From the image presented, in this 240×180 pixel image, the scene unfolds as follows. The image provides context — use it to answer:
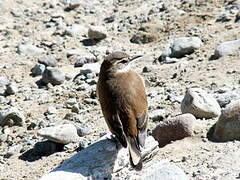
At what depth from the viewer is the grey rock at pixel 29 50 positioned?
13.4m

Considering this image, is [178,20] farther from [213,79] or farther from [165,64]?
[213,79]

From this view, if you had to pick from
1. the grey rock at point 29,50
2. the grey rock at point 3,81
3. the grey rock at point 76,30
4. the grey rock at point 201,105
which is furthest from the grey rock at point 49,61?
the grey rock at point 201,105

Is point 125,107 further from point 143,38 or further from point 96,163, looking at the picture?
point 143,38

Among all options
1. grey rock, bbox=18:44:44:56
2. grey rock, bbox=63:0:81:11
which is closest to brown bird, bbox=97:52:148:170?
grey rock, bbox=18:44:44:56

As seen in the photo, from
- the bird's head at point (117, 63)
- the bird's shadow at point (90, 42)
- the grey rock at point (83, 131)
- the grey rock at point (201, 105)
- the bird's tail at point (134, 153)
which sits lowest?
the bird's shadow at point (90, 42)

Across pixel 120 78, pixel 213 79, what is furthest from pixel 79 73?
pixel 120 78

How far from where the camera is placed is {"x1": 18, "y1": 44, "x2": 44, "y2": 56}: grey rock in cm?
1337

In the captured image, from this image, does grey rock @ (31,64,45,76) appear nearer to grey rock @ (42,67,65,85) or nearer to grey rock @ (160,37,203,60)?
grey rock @ (42,67,65,85)

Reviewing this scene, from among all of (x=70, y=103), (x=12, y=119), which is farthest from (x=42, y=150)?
(x=70, y=103)

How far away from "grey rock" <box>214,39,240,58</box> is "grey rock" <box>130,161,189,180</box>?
178 inches

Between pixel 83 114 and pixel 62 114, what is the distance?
40cm

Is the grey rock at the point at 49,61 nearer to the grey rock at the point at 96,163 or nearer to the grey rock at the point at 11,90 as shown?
the grey rock at the point at 11,90

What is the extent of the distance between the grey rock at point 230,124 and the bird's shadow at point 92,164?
1510 millimetres

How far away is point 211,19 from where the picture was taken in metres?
13.5
